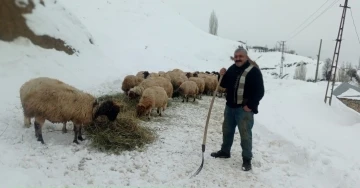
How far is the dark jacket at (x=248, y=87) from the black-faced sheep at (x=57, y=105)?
9.94ft

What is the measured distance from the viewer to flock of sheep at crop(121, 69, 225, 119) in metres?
10.4

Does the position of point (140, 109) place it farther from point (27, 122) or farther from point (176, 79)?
point (176, 79)

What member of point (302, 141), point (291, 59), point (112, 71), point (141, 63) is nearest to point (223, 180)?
point (302, 141)

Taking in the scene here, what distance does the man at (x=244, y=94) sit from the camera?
6.51 m

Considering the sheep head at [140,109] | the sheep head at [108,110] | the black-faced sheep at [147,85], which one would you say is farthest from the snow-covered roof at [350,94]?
the sheep head at [108,110]

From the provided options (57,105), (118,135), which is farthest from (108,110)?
(57,105)

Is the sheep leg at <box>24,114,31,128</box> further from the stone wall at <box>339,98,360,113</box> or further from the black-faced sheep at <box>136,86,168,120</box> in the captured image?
the stone wall at <box>339,98,360,113</box>

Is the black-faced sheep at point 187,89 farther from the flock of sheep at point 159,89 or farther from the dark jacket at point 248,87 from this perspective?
the dark jacket at point 248,87

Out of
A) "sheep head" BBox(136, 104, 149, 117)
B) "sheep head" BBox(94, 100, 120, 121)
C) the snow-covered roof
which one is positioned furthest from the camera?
the snow-covered roof

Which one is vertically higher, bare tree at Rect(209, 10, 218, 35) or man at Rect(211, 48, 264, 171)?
bare tree at Rect(209, 10, 218, 35)

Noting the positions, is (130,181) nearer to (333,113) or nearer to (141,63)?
(333,113)

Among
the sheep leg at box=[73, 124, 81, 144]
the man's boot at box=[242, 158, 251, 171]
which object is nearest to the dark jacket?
the man's boot at box=[242, 158, 251, 171]

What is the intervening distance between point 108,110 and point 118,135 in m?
0.69

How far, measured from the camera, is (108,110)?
790cm
